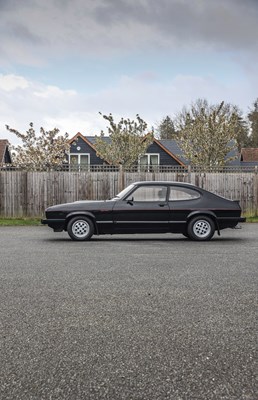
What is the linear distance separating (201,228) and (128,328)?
7109 mm

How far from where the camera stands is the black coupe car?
1070 centimetres

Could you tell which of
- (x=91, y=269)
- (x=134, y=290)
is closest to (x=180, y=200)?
(x=91, y=269)

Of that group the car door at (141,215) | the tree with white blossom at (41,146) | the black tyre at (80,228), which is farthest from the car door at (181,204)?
the tree with white blossom at (41,146)

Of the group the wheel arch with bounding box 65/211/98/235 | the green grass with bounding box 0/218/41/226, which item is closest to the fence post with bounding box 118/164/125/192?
the green grass with bounding box 0/218/41/226

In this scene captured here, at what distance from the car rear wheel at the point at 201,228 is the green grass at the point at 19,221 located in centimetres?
709

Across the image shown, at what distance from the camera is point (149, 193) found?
432 inches

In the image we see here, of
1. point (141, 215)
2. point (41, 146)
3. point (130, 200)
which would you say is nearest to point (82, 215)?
point (130, 200)

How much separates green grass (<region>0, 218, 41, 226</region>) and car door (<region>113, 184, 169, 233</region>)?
Answer: 19.9 feet

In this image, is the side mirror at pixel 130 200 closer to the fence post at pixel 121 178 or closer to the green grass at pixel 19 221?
the green grass at pixel 19 221

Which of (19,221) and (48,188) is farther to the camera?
(48,188)

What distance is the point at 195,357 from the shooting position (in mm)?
3297

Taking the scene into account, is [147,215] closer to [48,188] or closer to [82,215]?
[82,215]

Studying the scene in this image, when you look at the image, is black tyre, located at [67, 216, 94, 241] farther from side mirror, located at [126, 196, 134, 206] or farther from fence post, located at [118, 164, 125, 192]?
fence post, located at [118, 164, 125, 192]

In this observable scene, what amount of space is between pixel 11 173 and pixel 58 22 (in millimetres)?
6503
